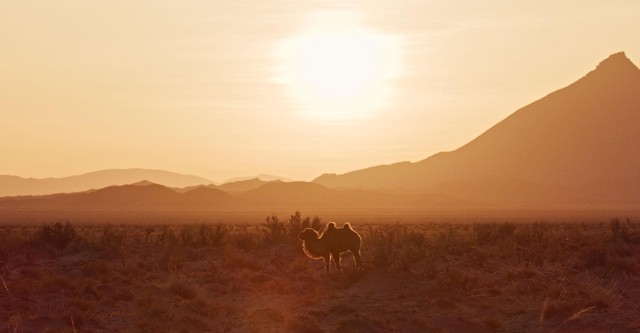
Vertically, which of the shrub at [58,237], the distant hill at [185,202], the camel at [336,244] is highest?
the distant hill at [185,202]

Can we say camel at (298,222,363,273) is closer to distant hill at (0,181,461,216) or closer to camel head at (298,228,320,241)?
camel head at (298,228,320,241)

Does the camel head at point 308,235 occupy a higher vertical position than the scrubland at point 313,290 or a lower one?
higher

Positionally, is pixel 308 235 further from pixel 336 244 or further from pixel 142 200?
pixel 142 200

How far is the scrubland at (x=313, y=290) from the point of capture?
16.9 metres

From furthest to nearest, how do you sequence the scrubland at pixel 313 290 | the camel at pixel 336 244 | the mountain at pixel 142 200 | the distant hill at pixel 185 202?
the distant hill at pixel 185 202
the mountain at pixel 142 200
the camel at pixel 336 244
the scrubland at pixel 313 290

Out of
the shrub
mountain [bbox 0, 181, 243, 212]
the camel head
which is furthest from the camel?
mountain [bbox 0, 181, 243, 212]

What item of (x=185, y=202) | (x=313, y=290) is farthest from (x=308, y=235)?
(x=185, y=202)

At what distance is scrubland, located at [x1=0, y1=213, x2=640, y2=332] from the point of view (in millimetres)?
16875

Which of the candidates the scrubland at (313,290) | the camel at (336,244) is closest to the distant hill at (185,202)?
the scrubland at (313,290)

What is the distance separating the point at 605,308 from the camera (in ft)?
55.9

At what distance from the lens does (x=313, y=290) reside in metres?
21.8

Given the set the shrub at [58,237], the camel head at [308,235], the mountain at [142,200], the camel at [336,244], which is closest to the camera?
the camel at [336,244]

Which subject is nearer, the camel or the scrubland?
the scrubland

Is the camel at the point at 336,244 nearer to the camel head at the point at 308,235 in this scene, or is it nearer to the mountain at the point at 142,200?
the camel head at the point at 308,235
